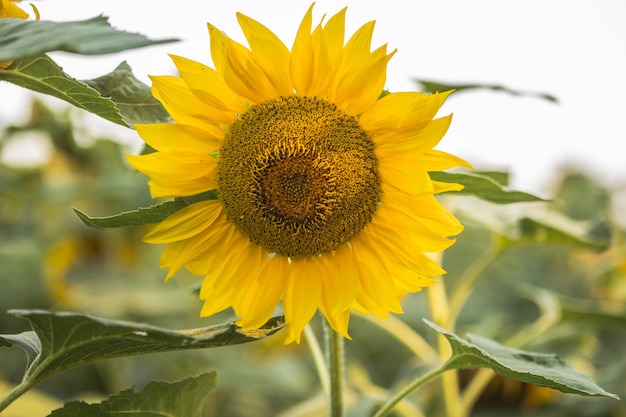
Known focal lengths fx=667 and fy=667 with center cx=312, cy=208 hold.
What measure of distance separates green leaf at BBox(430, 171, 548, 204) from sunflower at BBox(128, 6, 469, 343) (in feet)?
0.18

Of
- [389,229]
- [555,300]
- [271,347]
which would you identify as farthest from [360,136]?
[271,347]

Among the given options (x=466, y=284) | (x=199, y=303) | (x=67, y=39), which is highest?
(x=67, y=39)

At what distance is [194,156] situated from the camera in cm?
74

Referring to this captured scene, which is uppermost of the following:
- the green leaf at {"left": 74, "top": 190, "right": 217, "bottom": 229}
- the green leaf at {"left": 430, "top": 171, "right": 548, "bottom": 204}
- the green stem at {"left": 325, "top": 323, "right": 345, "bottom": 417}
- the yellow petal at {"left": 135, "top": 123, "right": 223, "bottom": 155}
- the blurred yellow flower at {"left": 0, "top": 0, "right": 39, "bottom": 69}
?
the blurred yellow flower at {"left": 0, "top": 0, "right": 39, "bottom": 69}

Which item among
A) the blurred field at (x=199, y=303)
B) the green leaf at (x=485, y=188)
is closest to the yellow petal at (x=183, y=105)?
the green leaf at (x=485, y=188)

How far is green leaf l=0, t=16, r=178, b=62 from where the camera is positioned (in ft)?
1.49

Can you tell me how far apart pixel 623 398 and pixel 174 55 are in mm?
1273

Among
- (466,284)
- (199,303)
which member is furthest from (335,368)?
(199,303)

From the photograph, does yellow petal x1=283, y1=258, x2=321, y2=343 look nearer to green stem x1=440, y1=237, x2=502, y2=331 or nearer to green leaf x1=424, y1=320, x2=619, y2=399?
green leaf x1=424, y1=320, x2=619, y2=399

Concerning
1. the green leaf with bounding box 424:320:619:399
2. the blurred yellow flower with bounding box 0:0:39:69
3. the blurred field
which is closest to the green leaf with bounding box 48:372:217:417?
the green leaf with bounding box 424:320:619:399

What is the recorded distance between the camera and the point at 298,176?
765mm

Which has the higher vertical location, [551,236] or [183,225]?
[183,225]

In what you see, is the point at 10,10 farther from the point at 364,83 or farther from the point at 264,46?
the point at 364,83

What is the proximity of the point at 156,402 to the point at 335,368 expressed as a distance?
211mm
